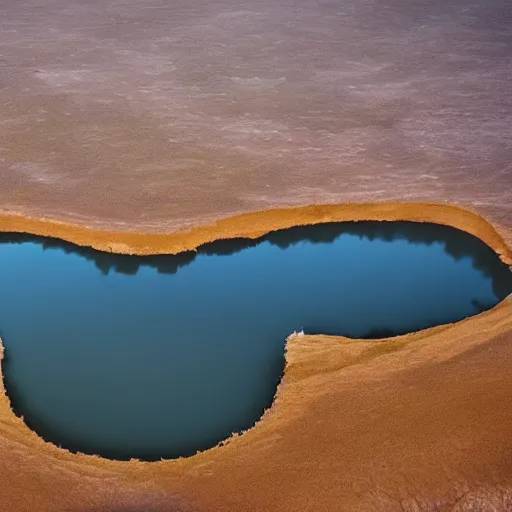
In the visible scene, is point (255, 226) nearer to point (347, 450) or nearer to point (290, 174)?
point (290, 174)

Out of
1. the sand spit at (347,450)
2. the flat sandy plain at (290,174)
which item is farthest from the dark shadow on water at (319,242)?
the sand spit at (347,450)

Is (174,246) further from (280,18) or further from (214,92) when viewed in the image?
(280,18)

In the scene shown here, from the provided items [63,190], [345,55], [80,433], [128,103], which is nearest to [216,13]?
[345,55]

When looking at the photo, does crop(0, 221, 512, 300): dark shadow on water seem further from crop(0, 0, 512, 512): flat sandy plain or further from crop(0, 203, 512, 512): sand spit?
crop(0, 203, 512, 512): sand spit

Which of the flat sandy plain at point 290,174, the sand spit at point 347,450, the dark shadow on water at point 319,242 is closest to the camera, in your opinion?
the sand spit at point 347,450

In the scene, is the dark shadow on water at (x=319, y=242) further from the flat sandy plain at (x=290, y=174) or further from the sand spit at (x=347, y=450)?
the sand spit at (x=347, y=450)

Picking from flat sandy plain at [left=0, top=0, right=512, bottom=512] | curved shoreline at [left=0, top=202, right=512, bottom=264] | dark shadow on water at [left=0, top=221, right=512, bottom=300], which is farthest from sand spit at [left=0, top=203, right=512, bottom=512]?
curved shoreline at [left=0, top=202, right=512, bottom=264]
